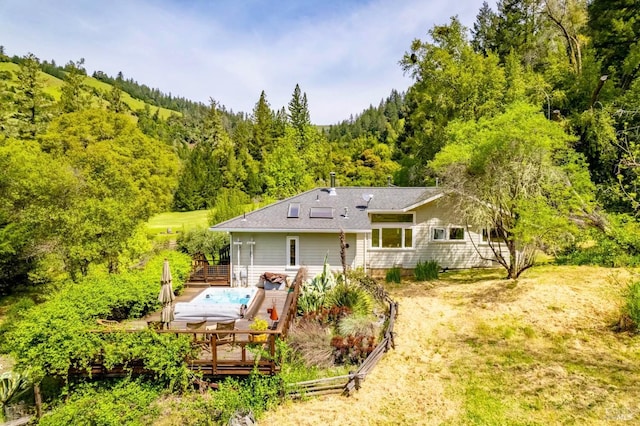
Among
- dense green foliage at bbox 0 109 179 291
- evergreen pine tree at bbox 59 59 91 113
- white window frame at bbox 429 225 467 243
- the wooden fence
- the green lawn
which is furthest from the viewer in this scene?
the green lawn

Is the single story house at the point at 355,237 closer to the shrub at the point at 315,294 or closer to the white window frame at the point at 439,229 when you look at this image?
the white window frame at the point at 439,229

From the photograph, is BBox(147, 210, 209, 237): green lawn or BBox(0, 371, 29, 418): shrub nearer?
BBox(0, 371, 29, 418): shrub

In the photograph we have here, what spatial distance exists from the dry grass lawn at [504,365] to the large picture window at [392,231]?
167 inches

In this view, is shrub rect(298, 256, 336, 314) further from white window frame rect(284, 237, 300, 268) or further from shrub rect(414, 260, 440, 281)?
shrub rect(414, 260, 440, 281)

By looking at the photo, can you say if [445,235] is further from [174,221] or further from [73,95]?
[73,95]

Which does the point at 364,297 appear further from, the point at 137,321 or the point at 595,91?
the point at 595,91

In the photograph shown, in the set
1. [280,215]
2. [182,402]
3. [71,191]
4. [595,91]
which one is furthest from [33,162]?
[595,91]

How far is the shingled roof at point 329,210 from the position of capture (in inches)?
656

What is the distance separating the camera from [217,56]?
22375 mm

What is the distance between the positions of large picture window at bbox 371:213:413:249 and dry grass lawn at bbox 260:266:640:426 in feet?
13.9

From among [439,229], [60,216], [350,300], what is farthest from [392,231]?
[60,216]

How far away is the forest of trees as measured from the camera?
45.1 ft

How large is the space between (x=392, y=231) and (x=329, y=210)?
138 inches

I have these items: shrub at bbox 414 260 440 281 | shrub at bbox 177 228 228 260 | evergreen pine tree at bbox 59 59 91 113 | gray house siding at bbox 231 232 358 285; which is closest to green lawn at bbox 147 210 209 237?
evergreen pine tree at bbox 59 59 91 113
